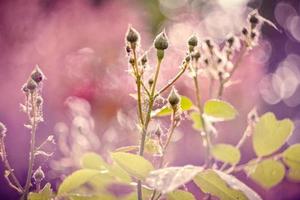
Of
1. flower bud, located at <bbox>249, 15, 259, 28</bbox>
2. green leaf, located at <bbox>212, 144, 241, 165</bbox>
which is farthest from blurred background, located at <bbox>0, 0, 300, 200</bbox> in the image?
flower bud, located at <bbox>249, 15, 259, 28</bbox>

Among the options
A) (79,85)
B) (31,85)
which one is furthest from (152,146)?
(79,85)

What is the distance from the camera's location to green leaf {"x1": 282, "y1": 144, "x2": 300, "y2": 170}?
2.60 feet

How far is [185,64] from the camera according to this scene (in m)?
0.62

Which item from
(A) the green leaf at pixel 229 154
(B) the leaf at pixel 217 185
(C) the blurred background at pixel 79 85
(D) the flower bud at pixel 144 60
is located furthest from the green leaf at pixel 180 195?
(C) the blurred background at pixel 79 85

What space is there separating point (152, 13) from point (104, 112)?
455 centimetres

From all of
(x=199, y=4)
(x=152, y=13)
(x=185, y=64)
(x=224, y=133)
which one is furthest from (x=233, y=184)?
(x=199, y=4)

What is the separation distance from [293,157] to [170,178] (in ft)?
1.18

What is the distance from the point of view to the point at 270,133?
2.66ft

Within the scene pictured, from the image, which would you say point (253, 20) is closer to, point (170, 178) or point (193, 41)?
point (193, 41)

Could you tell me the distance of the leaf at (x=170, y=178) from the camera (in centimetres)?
46

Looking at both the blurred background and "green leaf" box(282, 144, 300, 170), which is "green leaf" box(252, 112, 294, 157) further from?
the blurred background

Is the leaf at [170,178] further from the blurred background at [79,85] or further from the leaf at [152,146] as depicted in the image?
the blurred background at [79,85]

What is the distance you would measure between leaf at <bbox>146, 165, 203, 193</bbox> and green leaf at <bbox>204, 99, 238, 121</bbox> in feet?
0.97

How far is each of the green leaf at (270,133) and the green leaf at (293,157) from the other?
0.05 feet
